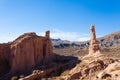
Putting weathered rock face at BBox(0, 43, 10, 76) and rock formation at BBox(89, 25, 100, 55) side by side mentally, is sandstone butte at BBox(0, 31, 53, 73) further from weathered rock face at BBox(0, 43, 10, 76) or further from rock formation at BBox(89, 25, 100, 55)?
rock formation at BBox(89, 25, 100, 55)

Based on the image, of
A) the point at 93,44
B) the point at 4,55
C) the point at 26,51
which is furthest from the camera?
the point at 4,55

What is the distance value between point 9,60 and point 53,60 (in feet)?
42.0

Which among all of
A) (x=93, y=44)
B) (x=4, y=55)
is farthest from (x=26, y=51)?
(x=93, y=44)

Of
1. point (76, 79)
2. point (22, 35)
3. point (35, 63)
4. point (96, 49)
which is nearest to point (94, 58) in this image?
point (96, 49)

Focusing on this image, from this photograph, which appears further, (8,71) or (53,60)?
(53,60)

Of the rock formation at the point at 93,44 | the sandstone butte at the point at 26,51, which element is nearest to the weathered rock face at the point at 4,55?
the sandstone butte at the point at 26,51

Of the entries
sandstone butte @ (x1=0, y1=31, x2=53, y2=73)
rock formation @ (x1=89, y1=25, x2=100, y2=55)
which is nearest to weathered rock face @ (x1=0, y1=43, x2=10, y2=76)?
sandstone butte @ (x1=0, y1=31, x2=53, y2=73)

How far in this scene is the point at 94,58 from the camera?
228ft

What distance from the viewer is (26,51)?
7588 centimetres

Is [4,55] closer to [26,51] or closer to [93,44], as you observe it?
[26,51]

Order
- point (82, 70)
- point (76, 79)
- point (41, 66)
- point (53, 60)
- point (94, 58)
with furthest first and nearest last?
1. point (53, 60)
2. point (41, 66)
3. point (94, 58)
4. point (82, 70)
5. point (76, 79)

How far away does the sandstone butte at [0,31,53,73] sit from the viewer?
74.5 metres

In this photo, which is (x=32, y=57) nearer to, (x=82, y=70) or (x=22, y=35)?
(x=22, y=35)

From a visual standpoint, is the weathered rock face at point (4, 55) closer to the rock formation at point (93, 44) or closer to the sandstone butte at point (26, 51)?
the sandstone butte at point (26, 51)
